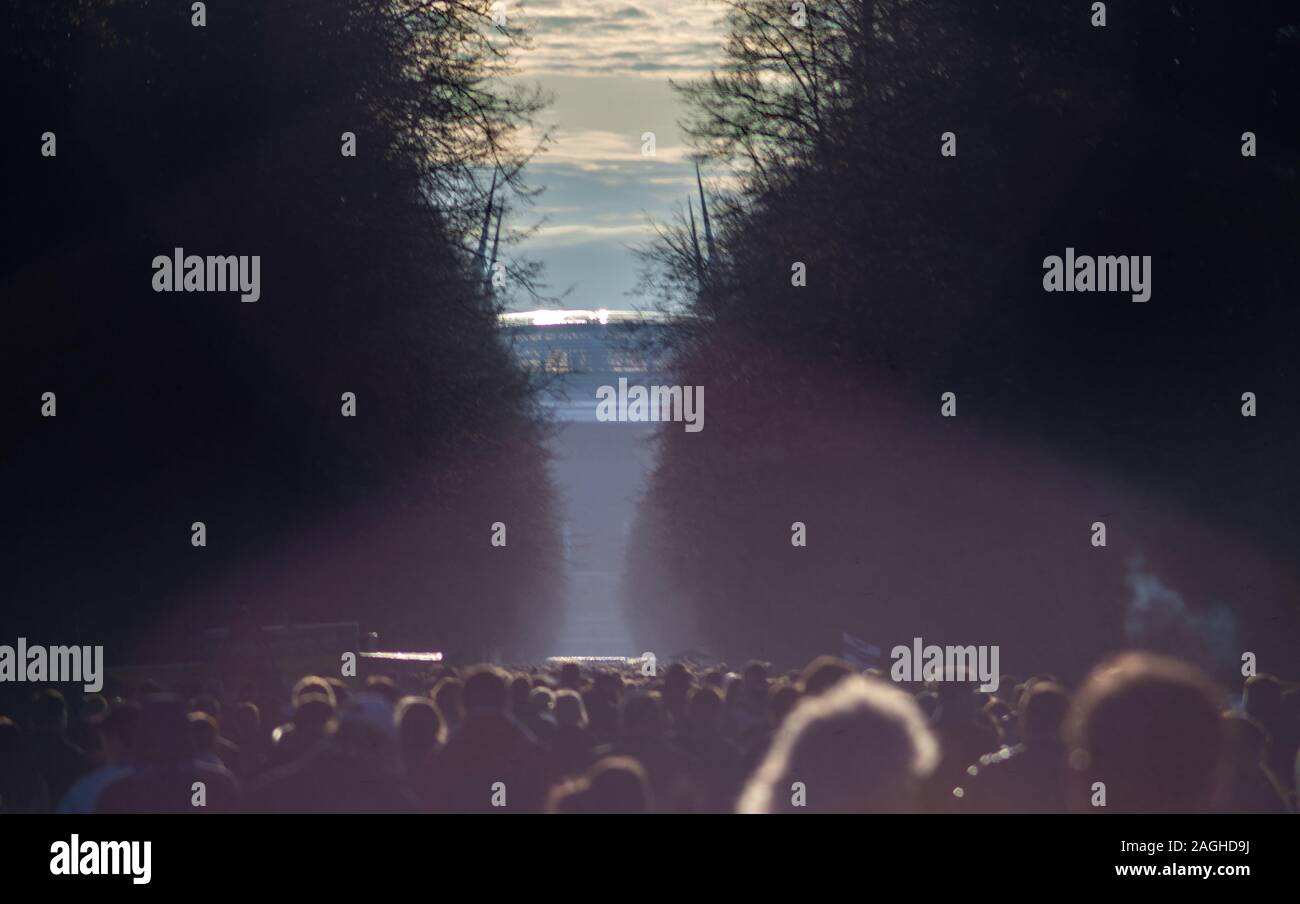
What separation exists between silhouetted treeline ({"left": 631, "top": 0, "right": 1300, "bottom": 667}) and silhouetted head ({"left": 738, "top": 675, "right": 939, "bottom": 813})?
454 inches

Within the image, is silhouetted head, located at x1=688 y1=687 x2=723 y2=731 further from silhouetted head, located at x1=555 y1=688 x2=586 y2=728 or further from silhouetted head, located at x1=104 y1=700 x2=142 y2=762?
silhouetted head, located at x1=104 y1=700 x2=142 y2=762

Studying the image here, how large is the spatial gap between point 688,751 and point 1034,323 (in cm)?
1141

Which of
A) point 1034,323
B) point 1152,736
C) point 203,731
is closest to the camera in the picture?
point 1152,736

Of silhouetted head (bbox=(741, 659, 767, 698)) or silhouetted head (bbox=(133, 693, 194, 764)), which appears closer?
silhouetted head (bbox=(133, 693, 194, 764))

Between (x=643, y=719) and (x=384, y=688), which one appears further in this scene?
(x=384, y=688)

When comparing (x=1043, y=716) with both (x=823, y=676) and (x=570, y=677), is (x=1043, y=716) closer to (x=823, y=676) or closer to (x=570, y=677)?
(x=823, y=676)

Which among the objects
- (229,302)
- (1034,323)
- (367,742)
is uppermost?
(229,302)

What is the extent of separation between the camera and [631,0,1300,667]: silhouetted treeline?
17.7 meters

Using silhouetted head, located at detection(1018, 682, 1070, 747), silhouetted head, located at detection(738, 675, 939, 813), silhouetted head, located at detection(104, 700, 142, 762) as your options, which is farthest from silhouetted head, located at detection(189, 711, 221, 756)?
silhouetted head, located at detection(1018, 682, 1070, 747)

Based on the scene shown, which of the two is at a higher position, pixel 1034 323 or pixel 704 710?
pixel 1034 323

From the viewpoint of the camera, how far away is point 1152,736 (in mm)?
6281

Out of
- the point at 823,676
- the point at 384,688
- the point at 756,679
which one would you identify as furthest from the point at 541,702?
the point at 756,679
